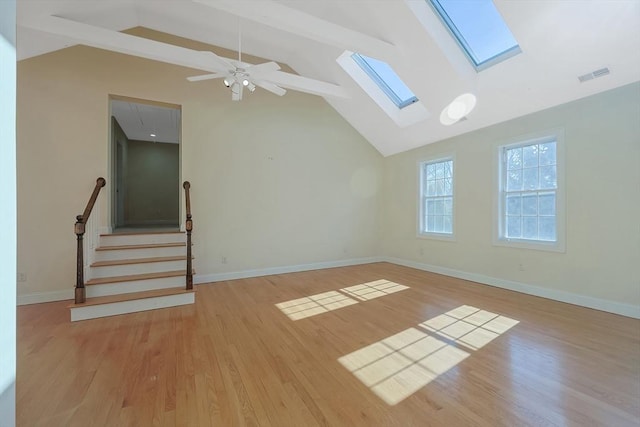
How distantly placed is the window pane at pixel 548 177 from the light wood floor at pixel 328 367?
1646mm

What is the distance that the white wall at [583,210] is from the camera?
308 centimetres

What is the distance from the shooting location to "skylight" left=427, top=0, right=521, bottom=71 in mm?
3275

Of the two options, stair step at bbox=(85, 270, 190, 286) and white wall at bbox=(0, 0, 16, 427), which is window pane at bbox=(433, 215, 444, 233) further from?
white wall at bbox=(0, 0, 16, 427)

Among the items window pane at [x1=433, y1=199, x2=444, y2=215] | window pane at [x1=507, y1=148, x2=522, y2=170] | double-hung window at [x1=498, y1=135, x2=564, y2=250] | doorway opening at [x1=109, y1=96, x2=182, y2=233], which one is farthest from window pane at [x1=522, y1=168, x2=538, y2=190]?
doorway opening at [x1=109, y1=96, x2=182, y2=233]

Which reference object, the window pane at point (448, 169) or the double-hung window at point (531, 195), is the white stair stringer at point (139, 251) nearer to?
the window pane at point (448, 169)

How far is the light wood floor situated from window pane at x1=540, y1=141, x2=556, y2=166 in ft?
6.52

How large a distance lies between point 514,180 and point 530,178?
22 centimetres

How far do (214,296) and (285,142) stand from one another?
10.4 ft

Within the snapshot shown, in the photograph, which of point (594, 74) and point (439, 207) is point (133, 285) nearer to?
point (439, 207)

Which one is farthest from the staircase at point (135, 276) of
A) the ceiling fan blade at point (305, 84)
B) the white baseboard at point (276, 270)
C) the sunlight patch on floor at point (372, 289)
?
the ceiling fan blade at point (305, 84)

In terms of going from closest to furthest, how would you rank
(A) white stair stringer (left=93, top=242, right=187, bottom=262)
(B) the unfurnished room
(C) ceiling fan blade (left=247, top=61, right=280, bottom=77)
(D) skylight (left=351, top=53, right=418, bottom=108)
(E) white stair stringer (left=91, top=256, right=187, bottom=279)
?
(B) the unfurnished room
(C) ceiling fan blade (left=247, top=61, right=280, bottom=77)
(E) white stair stringer (left=91, top=256, right=187, bottom=279)
(A) white stair stringer (left=93, top=242, right=187, bottom=262)
(D) skylight (left=351, top=53, right=418, bottom=108)

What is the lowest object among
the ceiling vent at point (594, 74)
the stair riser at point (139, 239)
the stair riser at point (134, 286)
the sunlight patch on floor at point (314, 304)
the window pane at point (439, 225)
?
the sunlight patch on floor at point (314, 304)

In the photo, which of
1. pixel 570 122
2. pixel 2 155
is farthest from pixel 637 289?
pixel 2 155

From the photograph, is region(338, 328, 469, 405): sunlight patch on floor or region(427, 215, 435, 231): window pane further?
region(427, 215, 435, 231): window pane
